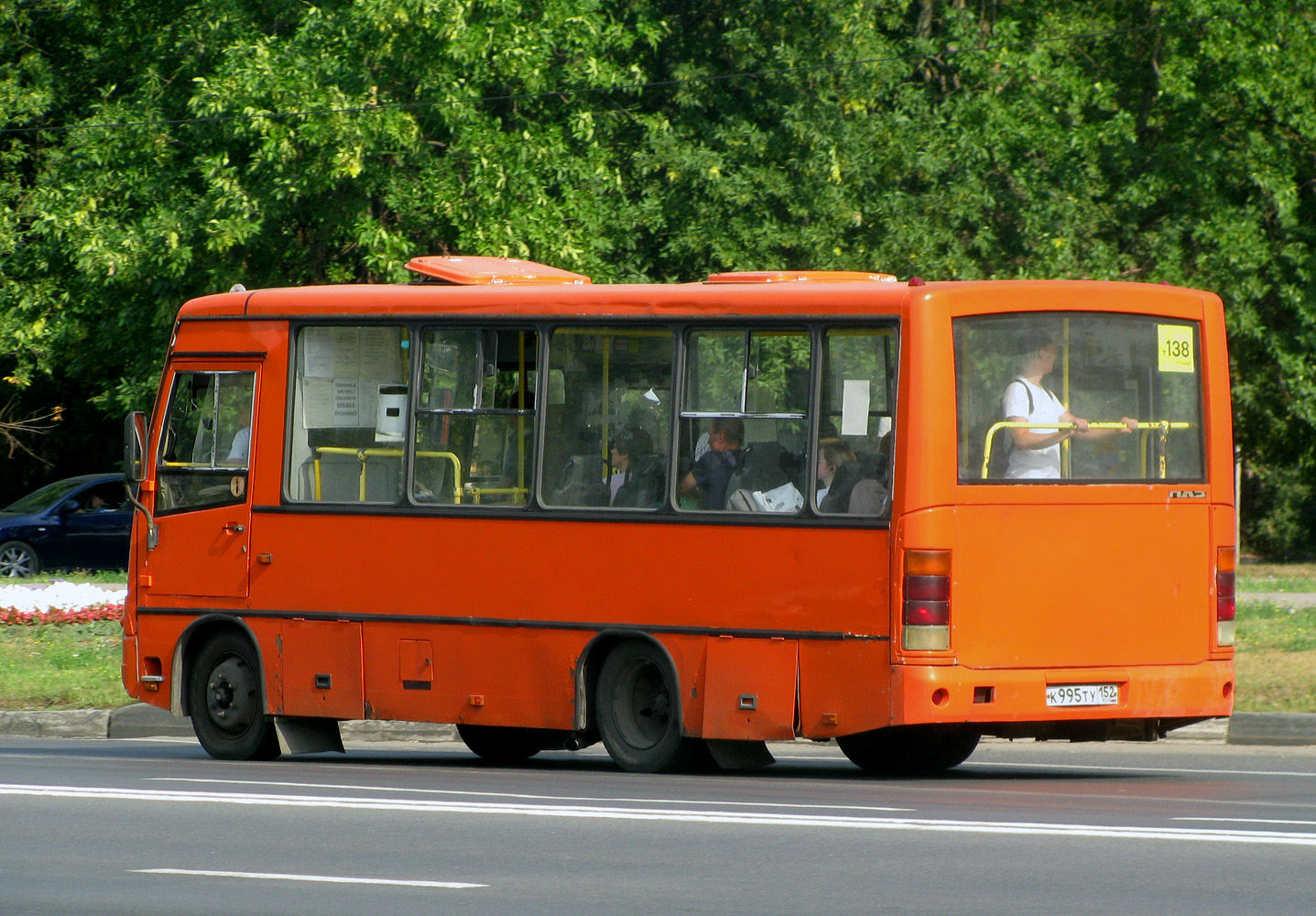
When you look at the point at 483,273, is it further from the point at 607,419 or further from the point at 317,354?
the point at 607,419

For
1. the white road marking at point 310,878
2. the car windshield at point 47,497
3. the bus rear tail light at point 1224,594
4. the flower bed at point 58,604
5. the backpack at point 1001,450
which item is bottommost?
the white road marking at point 310,878

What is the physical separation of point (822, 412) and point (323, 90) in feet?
49.9

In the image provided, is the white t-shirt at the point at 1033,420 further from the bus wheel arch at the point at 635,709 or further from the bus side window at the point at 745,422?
the bus wheel arch at the point at 635,709

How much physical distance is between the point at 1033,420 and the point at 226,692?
16.8 feet

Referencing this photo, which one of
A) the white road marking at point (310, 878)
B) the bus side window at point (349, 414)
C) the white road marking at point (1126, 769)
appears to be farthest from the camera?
the bus side window at point (349, 414)

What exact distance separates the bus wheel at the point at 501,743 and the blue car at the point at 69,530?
18347 mm

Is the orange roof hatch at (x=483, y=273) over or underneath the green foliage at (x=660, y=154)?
underneath

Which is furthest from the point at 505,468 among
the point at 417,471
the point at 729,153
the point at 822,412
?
the point at 729,153

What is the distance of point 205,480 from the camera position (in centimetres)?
1320

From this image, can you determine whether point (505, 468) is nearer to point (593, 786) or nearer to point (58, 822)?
point (593, 786)

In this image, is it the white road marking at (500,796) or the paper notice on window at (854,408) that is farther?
the paper notice on window at (854,408)

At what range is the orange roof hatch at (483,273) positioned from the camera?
12.7m

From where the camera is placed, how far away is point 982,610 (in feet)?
34.8

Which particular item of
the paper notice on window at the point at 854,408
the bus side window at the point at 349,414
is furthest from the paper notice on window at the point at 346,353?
the paper notice on window at the point at 854,408
